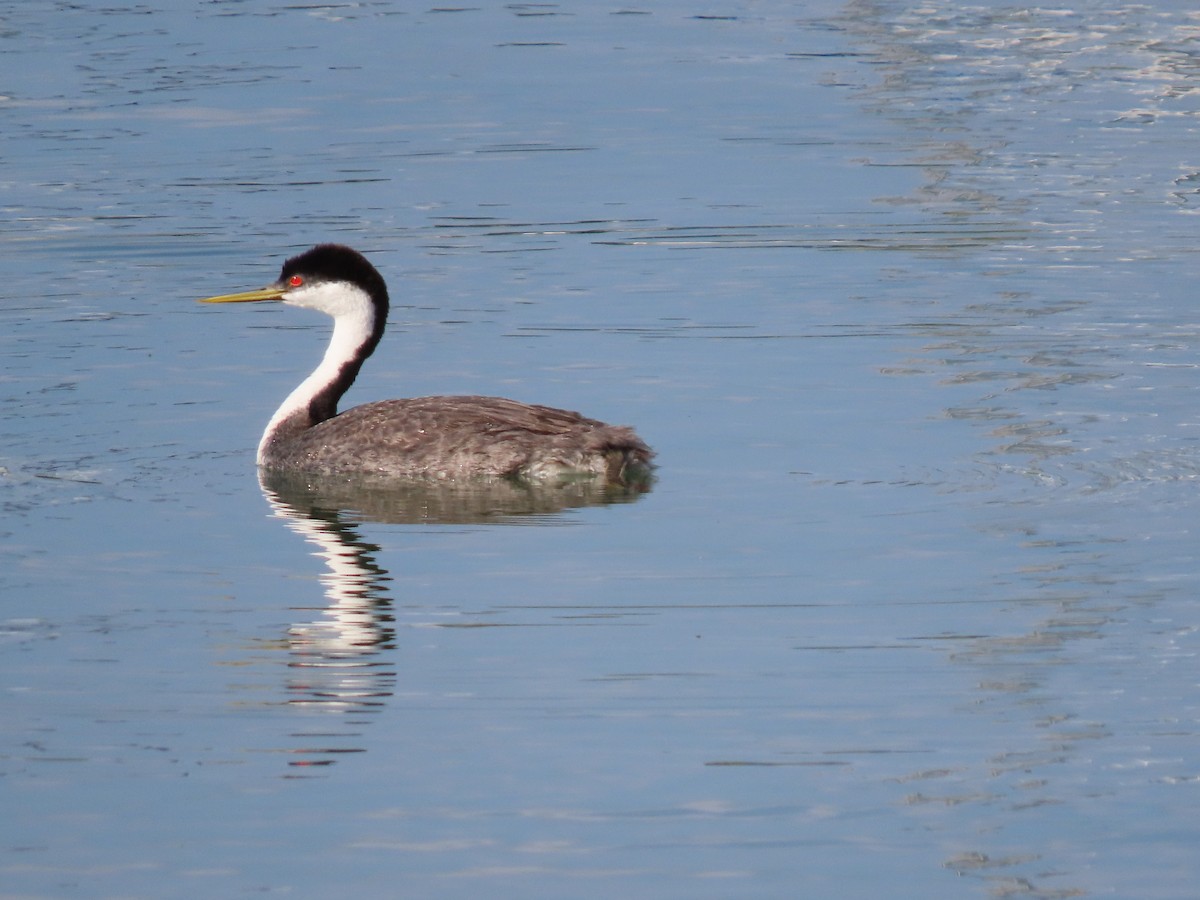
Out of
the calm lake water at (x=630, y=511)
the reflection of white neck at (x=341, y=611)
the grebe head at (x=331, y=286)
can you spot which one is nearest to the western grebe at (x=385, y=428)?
the grebe head at (x=331, y=286)

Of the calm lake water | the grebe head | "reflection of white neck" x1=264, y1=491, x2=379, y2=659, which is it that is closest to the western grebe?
the grebe head

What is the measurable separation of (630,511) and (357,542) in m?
1.38

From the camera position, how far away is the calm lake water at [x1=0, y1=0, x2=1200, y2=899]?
7.26 meters

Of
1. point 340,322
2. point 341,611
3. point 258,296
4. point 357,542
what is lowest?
point 357,542

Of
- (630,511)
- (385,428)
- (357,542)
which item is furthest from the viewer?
(385,428)

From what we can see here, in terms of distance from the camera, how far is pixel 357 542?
1095 cm

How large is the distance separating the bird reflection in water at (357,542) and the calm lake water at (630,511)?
0.11 feet

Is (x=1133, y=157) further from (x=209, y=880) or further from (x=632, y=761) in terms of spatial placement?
(x=209, y=880)

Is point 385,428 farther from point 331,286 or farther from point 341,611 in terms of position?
point 341,611

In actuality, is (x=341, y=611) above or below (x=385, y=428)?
above

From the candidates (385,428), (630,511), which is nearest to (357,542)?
(630,511)

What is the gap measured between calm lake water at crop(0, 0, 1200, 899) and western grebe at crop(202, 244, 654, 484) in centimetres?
26

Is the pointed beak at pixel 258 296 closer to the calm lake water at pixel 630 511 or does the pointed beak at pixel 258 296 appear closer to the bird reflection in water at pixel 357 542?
the calm lake water at pixel 630 511

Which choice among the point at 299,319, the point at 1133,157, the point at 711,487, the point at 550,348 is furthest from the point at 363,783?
the point at 1133,157
